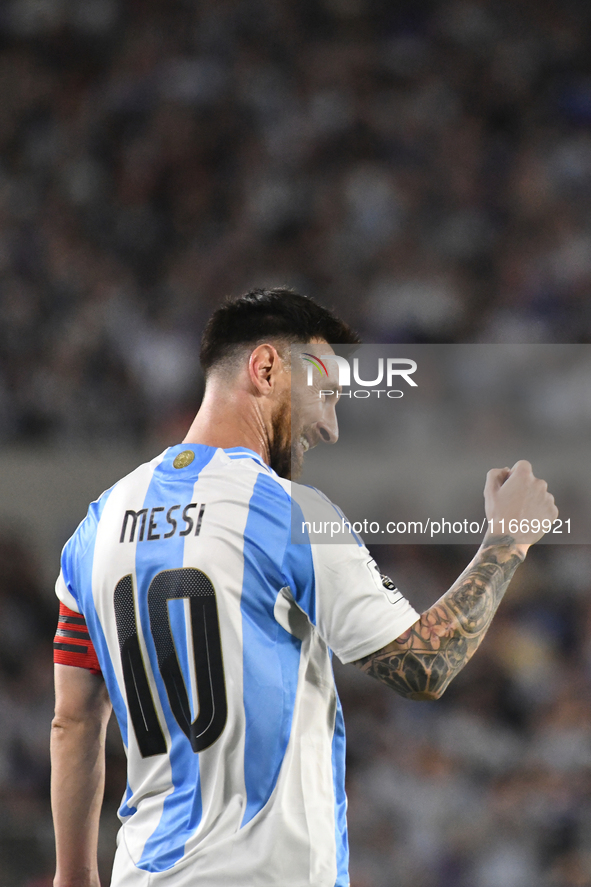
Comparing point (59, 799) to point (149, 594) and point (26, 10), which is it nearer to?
point (149, 594)

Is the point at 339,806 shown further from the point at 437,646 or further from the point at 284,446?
the point at 284,446

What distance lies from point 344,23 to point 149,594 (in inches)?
155

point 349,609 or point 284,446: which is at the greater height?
point 284,446

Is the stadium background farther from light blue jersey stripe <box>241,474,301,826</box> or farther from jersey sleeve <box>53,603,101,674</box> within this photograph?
light blue jersey stripe <box>241,474,301,826</box>

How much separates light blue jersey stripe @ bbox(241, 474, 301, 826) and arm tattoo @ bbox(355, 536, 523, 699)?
13cm

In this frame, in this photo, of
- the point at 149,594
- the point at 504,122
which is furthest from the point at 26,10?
the point at 149,594

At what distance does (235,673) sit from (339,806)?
0.27 m

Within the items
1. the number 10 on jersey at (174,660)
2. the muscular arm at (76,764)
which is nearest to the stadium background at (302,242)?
the muscular arm at (76,764)

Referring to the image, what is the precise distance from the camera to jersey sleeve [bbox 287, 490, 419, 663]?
1237mm

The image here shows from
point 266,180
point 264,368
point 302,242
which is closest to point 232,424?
point 264,368

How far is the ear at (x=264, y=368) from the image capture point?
149cm

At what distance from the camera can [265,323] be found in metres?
1.55

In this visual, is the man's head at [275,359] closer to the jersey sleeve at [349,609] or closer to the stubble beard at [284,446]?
the stubble beard at [284,446]

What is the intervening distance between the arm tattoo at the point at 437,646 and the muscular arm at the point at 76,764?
0.54 metres
